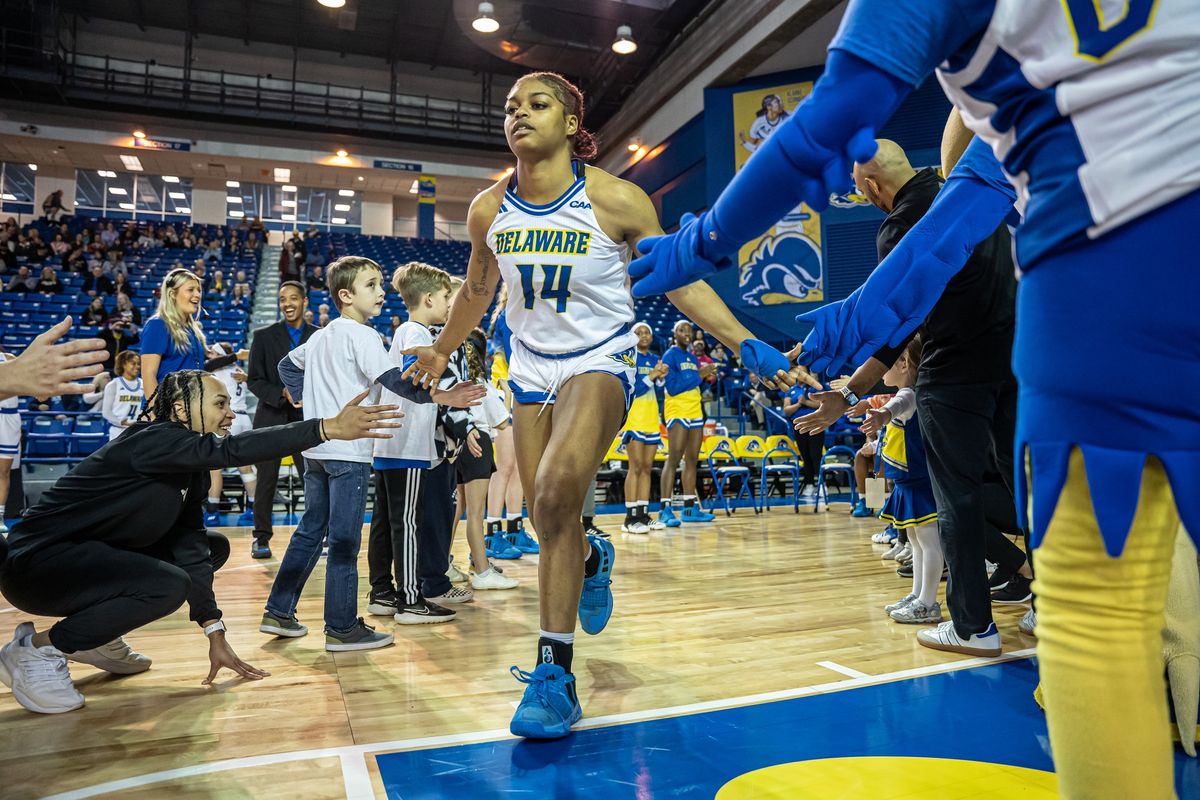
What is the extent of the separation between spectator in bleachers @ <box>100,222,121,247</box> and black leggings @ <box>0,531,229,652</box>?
62.2 feet

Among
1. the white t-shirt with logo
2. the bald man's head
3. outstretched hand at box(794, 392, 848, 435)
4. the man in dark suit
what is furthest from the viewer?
the man in dark suit

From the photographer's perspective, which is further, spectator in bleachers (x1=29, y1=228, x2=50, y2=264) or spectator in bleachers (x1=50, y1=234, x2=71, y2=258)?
spectator in bleachers (x1=50, y1=234, x2=71, y2=258)

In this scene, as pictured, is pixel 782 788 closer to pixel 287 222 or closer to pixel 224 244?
pixel 224 244

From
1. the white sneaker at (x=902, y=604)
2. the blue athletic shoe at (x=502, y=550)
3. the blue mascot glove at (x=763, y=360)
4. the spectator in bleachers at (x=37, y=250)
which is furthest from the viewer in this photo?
the spectator in bleachers at (x=37, y=250)

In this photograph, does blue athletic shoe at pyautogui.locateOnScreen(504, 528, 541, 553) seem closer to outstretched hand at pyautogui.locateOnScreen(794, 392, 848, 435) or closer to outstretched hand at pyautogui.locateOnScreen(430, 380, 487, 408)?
outstretched hand at pyautogui.locateOnScreen(430, 380, 487, 408)

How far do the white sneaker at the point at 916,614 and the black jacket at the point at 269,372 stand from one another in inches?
164

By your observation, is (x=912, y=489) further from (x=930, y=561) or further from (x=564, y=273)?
(x=564, y=273)

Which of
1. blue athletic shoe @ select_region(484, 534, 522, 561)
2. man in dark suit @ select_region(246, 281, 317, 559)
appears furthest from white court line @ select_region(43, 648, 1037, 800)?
man in dark suit @ select_region(246, 281, 317, 559)

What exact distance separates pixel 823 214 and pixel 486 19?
25.5 feet

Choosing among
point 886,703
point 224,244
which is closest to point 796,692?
point 886,703

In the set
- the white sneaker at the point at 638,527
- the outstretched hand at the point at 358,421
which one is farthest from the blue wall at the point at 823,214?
the outstretched hand at the point at 358,421

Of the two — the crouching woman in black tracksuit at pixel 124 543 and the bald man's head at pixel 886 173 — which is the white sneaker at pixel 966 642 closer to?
the bald man's head at pixel 886 173

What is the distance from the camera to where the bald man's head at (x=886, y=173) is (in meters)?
3.02

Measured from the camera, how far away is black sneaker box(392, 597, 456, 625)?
361 cm
